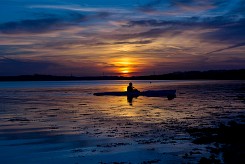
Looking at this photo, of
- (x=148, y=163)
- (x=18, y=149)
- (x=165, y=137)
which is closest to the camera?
(x=148, y=163)

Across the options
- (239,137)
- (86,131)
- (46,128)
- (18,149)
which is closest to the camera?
(18,149)

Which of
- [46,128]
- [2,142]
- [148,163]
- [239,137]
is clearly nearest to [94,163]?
[148,163]

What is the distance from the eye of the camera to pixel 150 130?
2062cm

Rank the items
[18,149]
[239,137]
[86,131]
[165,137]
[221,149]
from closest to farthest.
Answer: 1. [221,149]
2. [18,149]
3. [239,137]
4. [165,137]
5. [86,131]

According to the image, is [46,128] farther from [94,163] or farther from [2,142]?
[94,163]

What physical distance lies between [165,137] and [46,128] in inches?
323

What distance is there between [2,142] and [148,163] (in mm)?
8432

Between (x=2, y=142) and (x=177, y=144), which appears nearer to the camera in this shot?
(x=177, y=144)

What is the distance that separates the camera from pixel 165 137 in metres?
18.0

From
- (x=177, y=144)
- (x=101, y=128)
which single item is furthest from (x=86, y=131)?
(x=177, y=144)

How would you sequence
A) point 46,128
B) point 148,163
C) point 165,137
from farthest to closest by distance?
point 46,128, point 165,137, point 148,163

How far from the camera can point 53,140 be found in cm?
1786

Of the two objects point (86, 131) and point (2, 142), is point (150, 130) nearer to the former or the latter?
point (86, 131)

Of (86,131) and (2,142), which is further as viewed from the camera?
(86,131)
